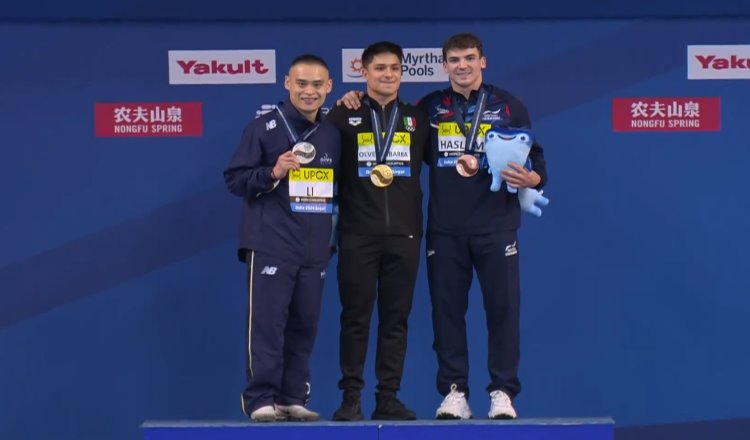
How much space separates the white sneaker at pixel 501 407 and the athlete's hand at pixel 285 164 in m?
1.19

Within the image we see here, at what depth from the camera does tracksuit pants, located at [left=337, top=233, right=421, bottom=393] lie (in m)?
4.95

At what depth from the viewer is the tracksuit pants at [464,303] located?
4980 millimetres

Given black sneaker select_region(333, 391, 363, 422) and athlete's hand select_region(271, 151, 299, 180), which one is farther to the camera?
black sneaker select_region(333, 391, 363, 422)

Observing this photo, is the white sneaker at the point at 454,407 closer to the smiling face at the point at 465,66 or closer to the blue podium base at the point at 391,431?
the blue podium base at the point at 391,431

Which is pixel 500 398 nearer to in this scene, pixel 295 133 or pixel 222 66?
pixel 295 133

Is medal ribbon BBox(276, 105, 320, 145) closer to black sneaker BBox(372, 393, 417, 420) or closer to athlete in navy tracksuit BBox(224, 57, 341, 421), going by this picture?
athlete in navy tracksuit BBox(224, 57, 341, 421)

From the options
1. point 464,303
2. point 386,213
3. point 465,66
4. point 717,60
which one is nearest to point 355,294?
A: point 386,213

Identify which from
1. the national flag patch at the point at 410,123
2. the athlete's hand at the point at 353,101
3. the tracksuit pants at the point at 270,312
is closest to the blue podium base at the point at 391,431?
the tracksuit pants at the point at 270,312

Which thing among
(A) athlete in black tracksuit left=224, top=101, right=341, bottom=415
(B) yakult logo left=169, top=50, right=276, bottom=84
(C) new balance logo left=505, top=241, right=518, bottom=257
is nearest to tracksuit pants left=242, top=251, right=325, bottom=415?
(A) athlete in black tracksuit left=224, top=101, right=341, bottom=415

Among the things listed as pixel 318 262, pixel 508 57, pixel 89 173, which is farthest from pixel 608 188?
pixel 89 173

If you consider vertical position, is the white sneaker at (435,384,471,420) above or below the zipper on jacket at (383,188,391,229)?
below

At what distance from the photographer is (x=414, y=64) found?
5.97 meters

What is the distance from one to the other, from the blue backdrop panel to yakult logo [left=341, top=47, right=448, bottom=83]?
0.04 meters

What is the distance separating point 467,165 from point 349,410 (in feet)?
3.47
